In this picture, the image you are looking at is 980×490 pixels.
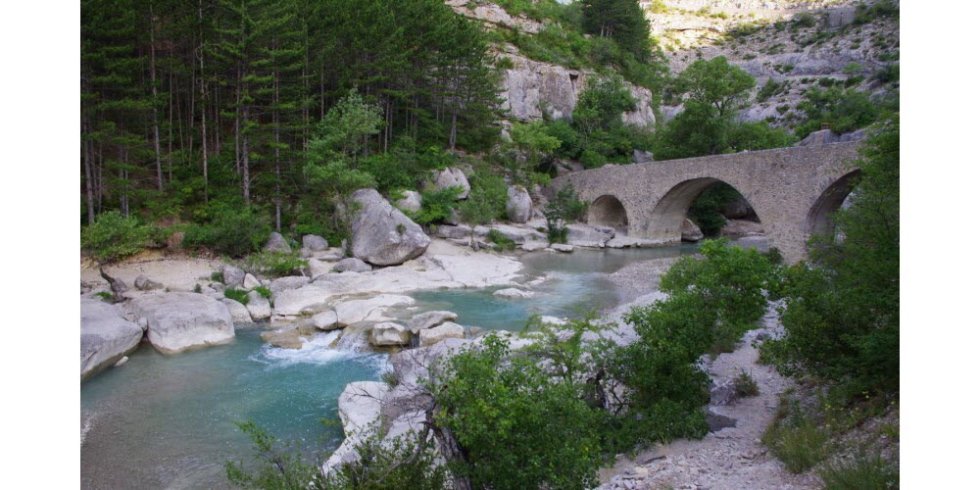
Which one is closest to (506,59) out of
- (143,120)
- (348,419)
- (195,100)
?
(195,100)

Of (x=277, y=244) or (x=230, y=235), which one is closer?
(x=230, y=235)

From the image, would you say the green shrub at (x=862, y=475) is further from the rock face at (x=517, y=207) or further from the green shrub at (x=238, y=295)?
the rock face at (x=517, y=207)

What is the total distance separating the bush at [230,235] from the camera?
21.1 m

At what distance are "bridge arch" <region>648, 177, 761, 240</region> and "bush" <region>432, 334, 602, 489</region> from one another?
86.8ft

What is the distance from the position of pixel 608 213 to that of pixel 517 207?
892 cm

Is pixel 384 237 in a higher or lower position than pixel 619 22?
lower

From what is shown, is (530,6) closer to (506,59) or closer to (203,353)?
(506,59)

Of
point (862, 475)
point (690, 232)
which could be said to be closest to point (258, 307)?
point (862, 475)

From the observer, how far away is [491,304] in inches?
691

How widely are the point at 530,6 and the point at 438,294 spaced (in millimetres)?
46056

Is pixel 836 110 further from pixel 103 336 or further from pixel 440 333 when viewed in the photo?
pixel 103 336

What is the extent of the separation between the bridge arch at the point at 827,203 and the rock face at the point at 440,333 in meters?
16.3

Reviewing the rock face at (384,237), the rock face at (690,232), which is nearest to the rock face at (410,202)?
the rock face at (384,237)

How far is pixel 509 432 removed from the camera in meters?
5.30
